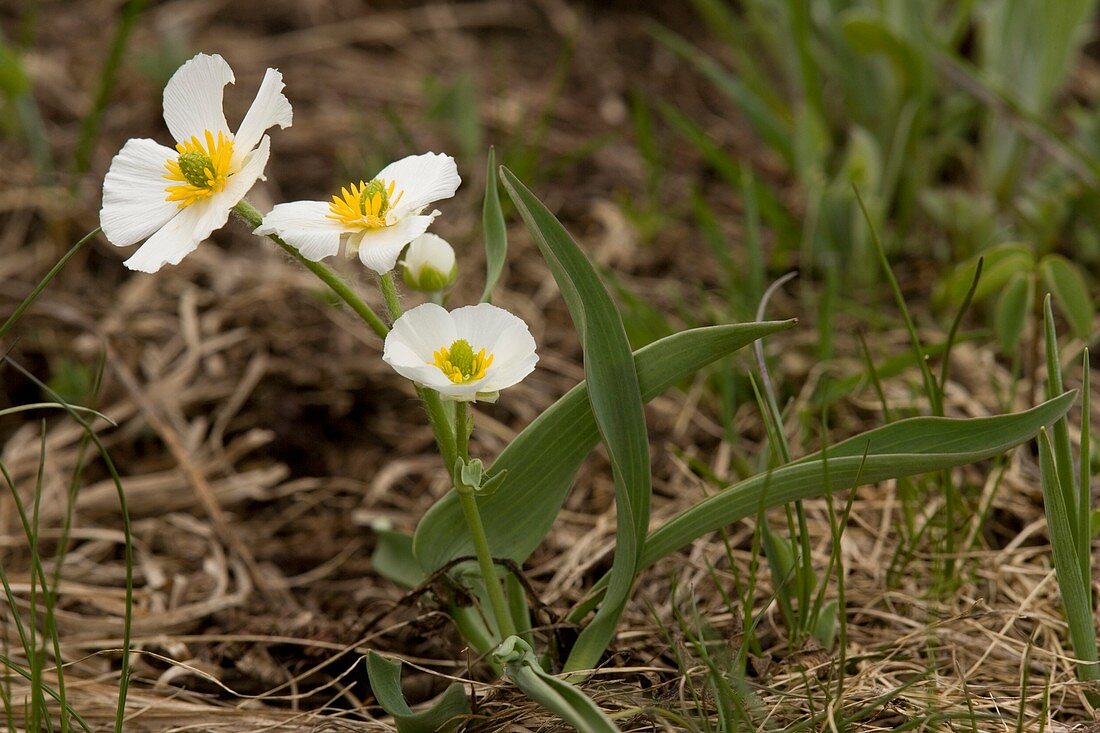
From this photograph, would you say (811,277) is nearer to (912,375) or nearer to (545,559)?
(912,375)

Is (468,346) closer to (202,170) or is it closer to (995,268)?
(202,170)

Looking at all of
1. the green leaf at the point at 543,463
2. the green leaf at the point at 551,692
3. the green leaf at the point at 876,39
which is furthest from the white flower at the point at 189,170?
the green leaf at the point at 876,39

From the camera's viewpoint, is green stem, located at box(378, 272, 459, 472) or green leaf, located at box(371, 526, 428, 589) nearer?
green stem, located at box(378, 272, 459, 472)

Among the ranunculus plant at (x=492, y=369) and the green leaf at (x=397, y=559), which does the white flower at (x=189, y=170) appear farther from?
the green leaf at (x=397, y=559)

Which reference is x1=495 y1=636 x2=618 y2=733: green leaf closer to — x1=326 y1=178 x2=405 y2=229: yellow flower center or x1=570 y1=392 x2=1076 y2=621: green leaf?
x1=570 y1=392 x2=1076 y2=621: green leaf

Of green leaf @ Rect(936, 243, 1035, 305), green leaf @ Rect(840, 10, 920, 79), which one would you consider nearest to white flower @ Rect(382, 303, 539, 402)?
green leaf @ Rect(936, 243, 1035, 305)
